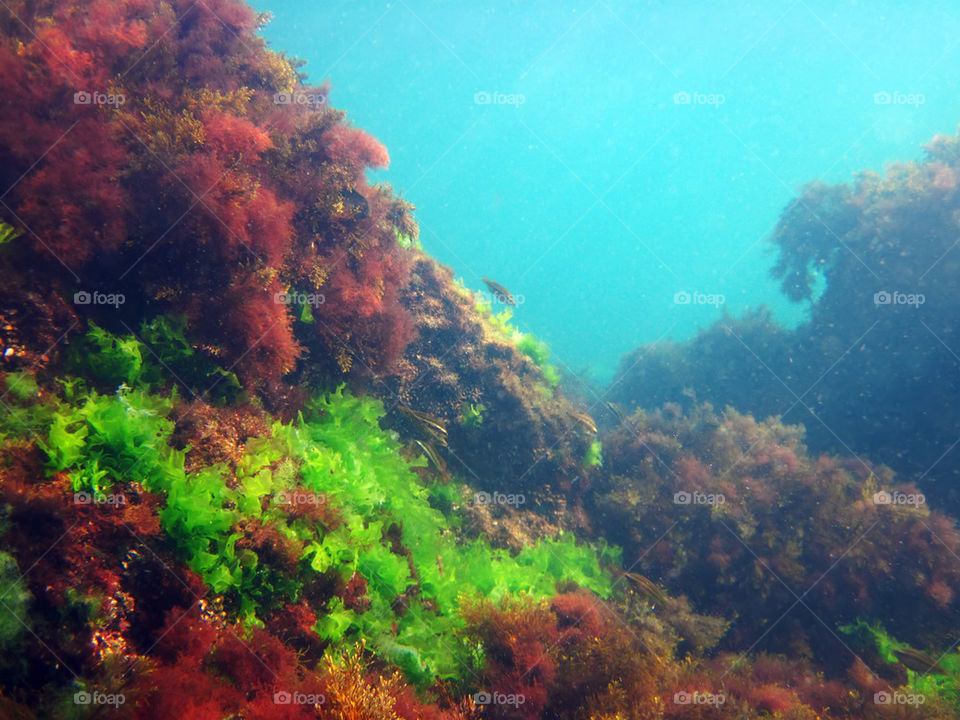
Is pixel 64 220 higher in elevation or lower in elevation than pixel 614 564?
lower

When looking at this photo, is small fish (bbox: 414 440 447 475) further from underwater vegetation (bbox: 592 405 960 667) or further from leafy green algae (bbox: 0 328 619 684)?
underwater vegetation (bbox: 592 405 960 667)

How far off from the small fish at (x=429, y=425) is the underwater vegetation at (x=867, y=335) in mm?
13149

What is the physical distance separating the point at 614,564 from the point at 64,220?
917 centimetres

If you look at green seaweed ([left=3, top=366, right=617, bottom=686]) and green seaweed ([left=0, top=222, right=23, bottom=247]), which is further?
green seaweed ([left=0, top=222, right=23, bottom=247])

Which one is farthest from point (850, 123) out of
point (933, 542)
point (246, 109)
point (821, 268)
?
point (246, 109)

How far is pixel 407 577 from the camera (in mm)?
4766

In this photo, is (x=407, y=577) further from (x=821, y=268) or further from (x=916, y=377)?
(x=821, y=268)

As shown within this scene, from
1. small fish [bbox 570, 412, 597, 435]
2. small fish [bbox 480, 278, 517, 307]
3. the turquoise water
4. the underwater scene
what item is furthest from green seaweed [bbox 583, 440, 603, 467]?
the turquoise water

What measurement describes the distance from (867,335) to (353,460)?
16949 millimetres

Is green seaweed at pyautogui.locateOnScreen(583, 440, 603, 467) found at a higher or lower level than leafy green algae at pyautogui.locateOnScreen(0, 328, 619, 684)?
higher

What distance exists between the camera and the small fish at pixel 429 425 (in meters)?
6.66

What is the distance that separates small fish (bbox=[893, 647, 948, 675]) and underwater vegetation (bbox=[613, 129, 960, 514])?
6.70 m

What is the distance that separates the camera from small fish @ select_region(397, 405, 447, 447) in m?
6.66

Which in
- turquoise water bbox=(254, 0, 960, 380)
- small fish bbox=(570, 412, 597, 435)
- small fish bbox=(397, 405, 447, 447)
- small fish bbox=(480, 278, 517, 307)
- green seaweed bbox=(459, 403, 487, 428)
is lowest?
small fish bbox=(397, 405, 447, 447)
